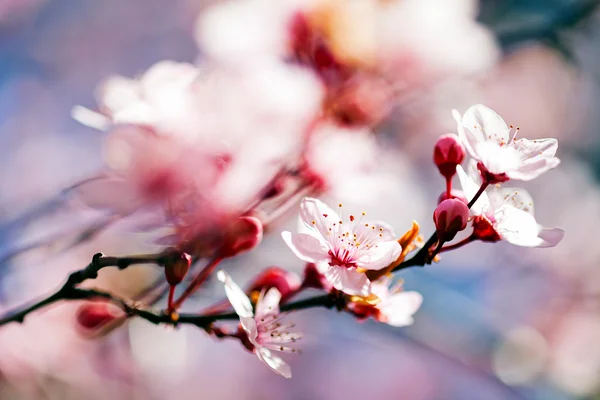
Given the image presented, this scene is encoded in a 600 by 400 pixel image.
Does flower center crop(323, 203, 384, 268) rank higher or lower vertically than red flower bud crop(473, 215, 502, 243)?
lower

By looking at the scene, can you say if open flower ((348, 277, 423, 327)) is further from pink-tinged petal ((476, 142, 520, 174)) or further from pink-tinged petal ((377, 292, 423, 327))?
pink-tinged petal ((476, 142, 520, 174))

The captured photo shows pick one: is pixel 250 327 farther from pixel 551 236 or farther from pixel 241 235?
pixel 551 236

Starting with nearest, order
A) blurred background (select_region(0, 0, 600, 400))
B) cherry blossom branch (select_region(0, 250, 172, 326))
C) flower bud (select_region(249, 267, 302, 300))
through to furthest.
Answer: cherry blossom branch (select_region(0, 250, 172, 326)) → flower bud (select_region(249, 267, 302, 300)) → blurred background (select_region(0, 0, 600, 400))

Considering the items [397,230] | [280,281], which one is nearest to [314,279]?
[280,281]

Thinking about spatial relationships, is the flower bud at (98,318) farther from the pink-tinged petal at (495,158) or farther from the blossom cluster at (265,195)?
the pink-tinged petal at (495,158)

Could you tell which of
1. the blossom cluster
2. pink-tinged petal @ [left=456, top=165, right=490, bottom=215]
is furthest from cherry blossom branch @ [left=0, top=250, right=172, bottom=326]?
pink-tinged petal @ [left=456, top=165, right=490, bottom=215]

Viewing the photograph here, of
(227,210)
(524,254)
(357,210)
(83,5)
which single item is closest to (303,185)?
(227,210)

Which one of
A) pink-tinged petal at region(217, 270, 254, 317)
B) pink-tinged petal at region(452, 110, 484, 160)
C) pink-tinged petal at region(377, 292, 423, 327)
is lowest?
pink-tinged petal at region(377, 292, 423, 327)

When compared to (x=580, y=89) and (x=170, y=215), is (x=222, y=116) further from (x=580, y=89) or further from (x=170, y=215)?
(x=580, y=89)
